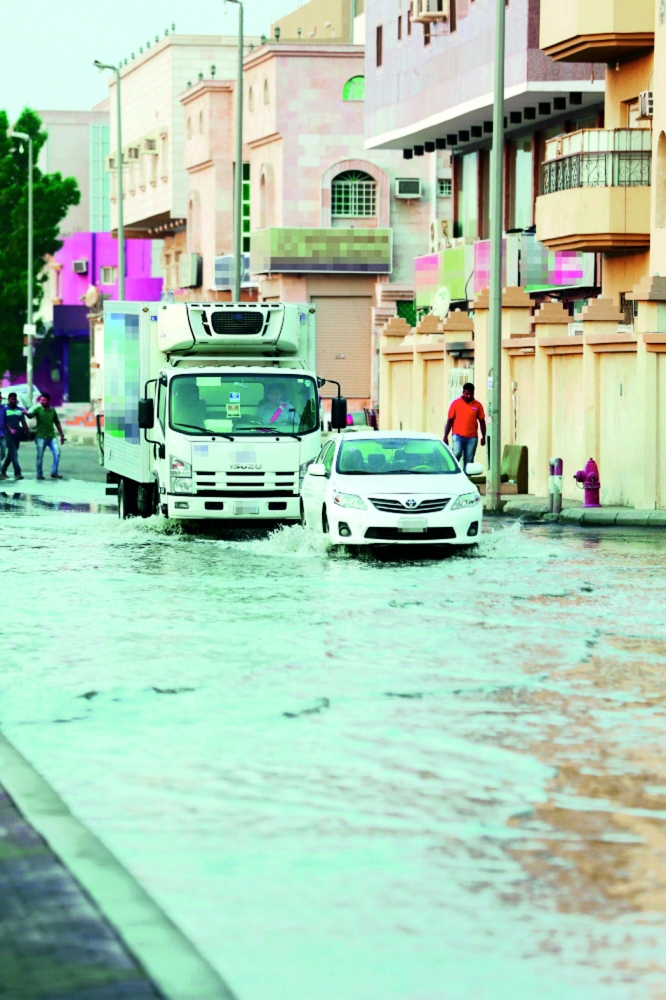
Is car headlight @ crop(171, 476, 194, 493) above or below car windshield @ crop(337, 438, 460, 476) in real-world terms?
below

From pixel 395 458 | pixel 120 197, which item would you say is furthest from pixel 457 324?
pixel 120 197

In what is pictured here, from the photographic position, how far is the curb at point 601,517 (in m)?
26.4

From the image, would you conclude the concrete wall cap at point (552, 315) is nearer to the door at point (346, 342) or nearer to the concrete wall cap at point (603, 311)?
the concrete wall cap at point (603, 311)

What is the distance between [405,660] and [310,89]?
179ft

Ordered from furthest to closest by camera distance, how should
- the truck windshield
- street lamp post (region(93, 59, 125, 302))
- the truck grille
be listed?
1. street lamp post (region(93, 59, 125, 302))
2. the truck grille
3. the truck windshield

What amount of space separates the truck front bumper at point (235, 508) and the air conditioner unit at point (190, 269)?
50.8m

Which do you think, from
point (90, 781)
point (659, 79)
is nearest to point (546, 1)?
point (659, 79)

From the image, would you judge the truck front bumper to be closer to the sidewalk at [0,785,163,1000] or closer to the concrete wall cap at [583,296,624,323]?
the concrete wall cap at [583,296,624,323]

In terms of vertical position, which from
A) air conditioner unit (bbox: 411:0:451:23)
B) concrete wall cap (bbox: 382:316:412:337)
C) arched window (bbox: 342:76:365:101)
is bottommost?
concrete wall cap (bbox: 382:316:412:337)

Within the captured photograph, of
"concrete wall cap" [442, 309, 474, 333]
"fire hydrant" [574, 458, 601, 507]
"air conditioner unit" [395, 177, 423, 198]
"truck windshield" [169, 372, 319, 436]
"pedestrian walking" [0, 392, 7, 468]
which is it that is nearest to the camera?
"truck windshield" [169, 372, 319, 436]

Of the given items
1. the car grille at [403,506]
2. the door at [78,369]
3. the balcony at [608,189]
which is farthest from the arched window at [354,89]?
the car grille at [403,506]

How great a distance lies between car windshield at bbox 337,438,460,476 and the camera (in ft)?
70.8

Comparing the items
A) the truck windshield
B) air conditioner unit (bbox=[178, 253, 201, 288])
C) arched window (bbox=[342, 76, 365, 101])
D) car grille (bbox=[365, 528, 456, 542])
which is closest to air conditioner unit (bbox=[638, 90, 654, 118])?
the truck windshield

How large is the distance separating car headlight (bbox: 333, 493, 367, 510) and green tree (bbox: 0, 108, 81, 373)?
60.8m
